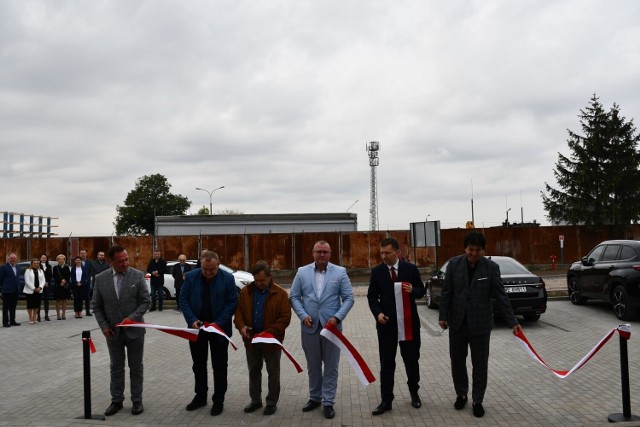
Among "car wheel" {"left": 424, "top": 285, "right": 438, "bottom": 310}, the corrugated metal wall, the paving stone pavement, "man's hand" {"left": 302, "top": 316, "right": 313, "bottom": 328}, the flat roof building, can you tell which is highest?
the flat roof building

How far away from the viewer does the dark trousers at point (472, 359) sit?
596 centimetres

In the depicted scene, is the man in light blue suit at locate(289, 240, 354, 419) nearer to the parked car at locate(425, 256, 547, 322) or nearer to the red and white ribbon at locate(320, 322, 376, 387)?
the red and white ribbon at locate(320, 322, 376, 387)

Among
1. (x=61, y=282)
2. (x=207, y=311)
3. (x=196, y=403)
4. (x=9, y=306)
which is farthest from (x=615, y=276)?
(x=9, y=306)

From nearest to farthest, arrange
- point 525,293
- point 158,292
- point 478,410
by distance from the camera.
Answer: point 478,410 < point 525,293 < point 158,292

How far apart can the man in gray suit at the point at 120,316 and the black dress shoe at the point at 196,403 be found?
1.75 feet

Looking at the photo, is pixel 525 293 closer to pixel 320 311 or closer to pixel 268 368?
pixel 320 311

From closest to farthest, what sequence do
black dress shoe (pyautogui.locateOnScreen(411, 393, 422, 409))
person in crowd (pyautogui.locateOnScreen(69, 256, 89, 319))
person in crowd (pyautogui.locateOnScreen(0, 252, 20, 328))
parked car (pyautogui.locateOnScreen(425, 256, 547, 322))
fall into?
black dress shoe (pyautogui.locateOnScreen(411, 393, 422, 409)) → parked car (pyautogui.locateOnScreen(425, 256, 547, 322)) → person in crowd (pyautogui.locateOnScreen(0, 252, 20, 328)) → person in crowd (pyautogui.locateOnScreen(69, 256, 89, 319))

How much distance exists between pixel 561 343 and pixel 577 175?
29459 mm

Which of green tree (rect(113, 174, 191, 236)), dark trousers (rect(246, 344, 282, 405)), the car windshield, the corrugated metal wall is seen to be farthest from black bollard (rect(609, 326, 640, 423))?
green tree (rect(113, 174, 191, 236))

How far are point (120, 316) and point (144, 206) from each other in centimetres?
8089

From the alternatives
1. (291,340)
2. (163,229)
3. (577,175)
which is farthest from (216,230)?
(291,340)

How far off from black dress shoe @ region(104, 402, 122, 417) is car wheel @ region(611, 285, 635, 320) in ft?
34.3

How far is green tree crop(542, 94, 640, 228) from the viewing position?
3525 cm

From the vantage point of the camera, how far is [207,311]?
6.30m
